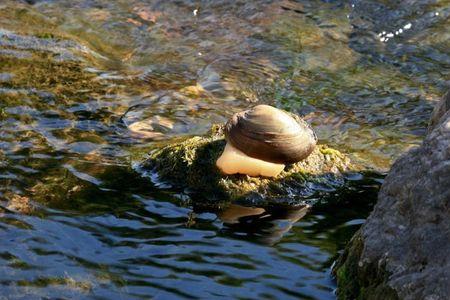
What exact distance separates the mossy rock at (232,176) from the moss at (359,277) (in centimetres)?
139

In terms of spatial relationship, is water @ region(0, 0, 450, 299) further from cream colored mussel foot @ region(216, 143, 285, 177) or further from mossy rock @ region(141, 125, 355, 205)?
cream colored mussel foot @ region(216, 143, 285, 177)

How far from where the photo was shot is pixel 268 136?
20.0 feet

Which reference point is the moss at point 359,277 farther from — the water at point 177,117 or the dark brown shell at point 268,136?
the dark brown shell at point 268,136

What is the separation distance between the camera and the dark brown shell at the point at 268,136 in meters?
6.07

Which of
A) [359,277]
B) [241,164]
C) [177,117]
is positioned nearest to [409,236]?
[359,277]

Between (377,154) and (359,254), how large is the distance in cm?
308

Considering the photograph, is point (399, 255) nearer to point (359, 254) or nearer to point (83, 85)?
point (359, 254)

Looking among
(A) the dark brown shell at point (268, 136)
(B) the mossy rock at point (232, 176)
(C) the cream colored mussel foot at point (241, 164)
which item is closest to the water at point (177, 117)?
(B) the mossy rock at point (232, 176)

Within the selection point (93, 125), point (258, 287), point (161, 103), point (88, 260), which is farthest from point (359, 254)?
point (161, 103)

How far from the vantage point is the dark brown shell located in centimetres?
607

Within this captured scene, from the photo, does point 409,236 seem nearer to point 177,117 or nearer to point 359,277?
point 359,277

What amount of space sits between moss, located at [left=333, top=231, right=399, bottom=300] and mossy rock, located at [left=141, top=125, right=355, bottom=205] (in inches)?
54.8

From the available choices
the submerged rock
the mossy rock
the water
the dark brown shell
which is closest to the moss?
the submerged rock

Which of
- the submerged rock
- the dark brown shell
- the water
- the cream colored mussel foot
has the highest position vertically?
the submerged rock
